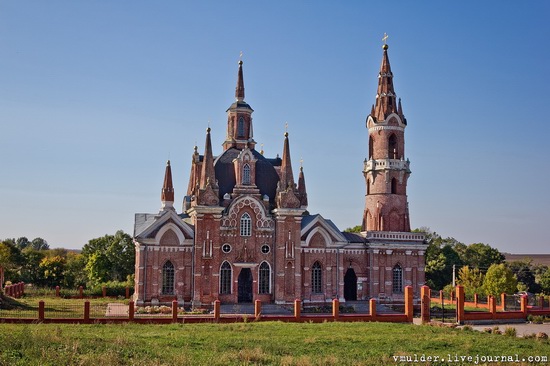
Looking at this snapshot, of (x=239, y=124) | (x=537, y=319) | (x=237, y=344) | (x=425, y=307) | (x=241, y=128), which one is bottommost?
(x=537, y=319)

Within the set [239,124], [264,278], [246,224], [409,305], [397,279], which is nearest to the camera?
[409,305]

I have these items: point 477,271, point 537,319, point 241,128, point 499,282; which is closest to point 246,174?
point 241,128

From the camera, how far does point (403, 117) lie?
49.6m

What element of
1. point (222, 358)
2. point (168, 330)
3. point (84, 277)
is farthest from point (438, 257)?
point (222, 358)

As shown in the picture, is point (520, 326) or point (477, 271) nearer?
point (520, 326)

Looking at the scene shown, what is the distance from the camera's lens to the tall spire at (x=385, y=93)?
4944 cm

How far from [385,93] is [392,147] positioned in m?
3.95

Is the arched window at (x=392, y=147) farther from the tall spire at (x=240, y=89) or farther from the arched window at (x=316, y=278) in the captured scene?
the tall spire at (x=240, y=89)

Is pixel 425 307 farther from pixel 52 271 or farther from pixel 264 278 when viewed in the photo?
pixel 52 271

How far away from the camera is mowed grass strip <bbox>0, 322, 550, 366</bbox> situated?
19.6 metres

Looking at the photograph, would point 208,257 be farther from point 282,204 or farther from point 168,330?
point 168,330

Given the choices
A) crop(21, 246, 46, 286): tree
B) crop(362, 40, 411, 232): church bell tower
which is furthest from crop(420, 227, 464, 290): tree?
crop(21, 246, 46, 286): tree

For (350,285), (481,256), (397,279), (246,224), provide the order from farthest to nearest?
(481,256) → (397,279) → (350,285) → (246,224)

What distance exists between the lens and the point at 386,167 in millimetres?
48531
